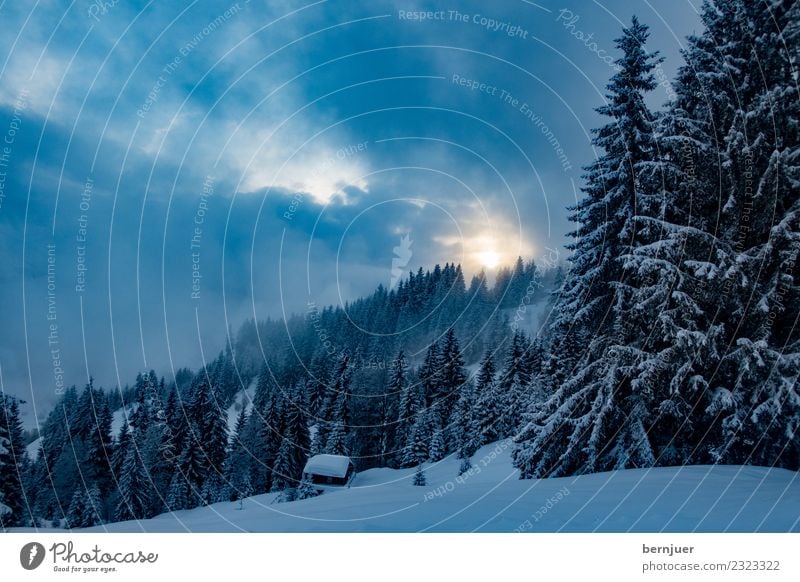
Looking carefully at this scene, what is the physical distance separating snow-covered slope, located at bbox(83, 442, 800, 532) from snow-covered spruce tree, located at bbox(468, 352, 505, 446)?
1557 centimetres

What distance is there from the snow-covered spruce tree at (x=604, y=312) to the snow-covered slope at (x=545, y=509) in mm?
2705

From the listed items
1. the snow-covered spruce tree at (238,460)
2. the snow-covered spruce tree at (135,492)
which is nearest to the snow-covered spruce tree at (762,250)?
the snow-covered spruce tree at (238,460)

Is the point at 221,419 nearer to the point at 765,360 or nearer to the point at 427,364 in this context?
the point at 427,364

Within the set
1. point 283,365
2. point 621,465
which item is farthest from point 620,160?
point 283,365

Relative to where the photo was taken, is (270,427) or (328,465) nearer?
(328,465)

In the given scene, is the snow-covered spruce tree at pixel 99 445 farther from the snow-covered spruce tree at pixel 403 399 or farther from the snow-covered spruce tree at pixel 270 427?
the snow-covered spruce tree at pixel 403 399

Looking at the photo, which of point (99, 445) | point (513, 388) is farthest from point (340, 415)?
point (99, 445)

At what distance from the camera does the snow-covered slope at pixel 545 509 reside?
205 inches

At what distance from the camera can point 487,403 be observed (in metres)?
24.4

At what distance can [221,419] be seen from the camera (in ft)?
51.9

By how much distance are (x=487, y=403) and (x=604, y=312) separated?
556 inches

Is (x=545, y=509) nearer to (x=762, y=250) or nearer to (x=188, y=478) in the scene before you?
(x=762, y=250)
